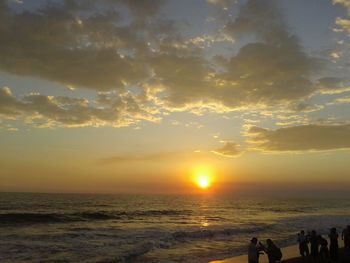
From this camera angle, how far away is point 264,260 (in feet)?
67.5

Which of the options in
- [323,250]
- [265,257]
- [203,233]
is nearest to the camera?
[323,250]

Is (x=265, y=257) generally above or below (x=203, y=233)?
below

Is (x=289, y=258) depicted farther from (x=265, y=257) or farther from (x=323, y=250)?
(x=323, y=250)

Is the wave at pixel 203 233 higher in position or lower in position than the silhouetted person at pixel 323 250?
lower

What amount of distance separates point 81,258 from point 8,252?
539 centimetres

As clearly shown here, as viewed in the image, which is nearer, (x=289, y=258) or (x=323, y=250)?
(x=323, y=250)

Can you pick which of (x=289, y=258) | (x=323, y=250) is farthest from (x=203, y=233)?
(x=323, y=250)

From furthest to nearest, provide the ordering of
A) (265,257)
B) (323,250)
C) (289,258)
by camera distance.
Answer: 1. (289,258)
2. (265,257)
3. (323,250)

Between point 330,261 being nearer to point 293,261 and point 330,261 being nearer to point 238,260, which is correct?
point 293,261

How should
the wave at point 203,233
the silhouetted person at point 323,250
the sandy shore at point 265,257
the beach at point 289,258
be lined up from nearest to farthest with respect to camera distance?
1. the silhouetted person at point 323,250
2. the beach at point 289,258
3. the sandy shore at point 265,257
4. the wave at point 203,233

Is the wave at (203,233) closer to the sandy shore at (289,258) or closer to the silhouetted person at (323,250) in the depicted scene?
the sandy shore at (289,258)

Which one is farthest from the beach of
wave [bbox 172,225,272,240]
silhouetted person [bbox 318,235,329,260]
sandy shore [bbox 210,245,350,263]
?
wave [bbox 172,225,272,240]

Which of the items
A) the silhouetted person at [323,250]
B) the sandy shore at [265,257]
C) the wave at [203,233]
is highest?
the silhouetted person at [323,250]

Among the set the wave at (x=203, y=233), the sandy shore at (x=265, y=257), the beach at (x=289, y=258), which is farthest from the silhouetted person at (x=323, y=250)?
the wave at (x=203, y=233)
